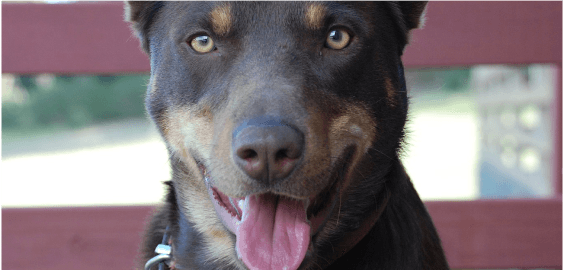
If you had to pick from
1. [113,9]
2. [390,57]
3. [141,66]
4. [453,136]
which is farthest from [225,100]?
[453,136]

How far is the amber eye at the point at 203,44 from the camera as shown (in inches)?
76.8

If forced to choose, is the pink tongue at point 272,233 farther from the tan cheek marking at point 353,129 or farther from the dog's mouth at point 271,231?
the tan cheek marking at point 353,129

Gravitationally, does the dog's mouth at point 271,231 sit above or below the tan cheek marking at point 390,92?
below

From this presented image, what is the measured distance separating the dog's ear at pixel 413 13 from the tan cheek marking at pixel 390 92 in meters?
0.39

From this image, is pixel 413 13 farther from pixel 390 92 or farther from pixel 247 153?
pixel 247 153

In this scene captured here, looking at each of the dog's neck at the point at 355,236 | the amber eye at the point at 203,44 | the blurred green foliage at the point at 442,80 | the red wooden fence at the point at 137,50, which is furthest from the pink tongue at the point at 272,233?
the blurred green foliage at the point at 442,80

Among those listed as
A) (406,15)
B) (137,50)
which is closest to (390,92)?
(406,15)

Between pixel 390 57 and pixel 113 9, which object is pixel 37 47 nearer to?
pixel 113 9

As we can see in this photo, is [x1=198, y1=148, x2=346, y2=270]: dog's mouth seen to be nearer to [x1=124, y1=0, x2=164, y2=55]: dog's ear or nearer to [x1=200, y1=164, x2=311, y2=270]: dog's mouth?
[x1=200, y1=164, x2=311, y2=270]: dog's mouth

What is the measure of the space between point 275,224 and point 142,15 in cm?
126

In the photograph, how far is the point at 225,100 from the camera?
1781 millimetres

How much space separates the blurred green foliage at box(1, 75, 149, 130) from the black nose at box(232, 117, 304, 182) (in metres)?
10.9

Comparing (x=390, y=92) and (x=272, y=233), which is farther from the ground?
(x=390, y=92)

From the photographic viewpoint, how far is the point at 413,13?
232 centimetres
